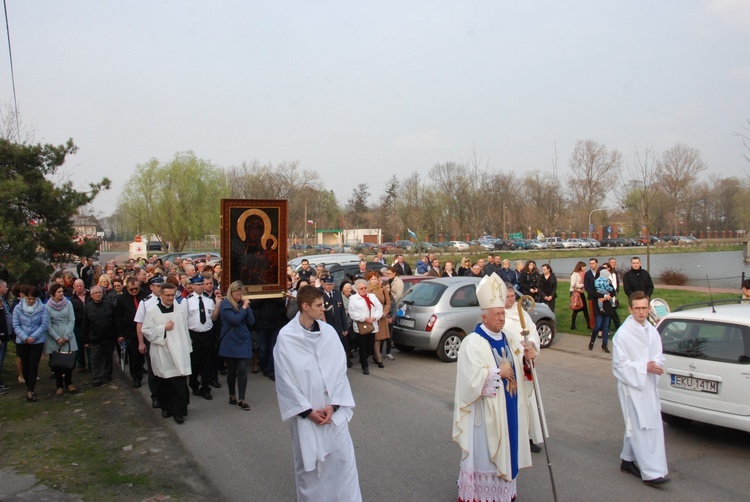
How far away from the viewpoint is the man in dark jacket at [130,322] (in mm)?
9938

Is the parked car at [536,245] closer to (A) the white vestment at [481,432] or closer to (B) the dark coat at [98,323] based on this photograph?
(B) the dark coat at [98,323]

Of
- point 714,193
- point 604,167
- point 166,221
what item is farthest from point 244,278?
point 714,193

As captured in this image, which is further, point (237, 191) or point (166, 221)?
point (237, 191)

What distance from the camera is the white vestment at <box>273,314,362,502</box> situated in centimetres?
437

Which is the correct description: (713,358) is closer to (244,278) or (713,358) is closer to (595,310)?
(595,310)

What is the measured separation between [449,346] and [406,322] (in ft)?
3.28

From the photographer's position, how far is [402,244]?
63688 mm

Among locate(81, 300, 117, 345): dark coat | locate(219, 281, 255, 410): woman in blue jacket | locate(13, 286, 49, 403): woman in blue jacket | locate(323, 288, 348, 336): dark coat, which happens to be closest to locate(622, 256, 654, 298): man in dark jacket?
locate(323, 288, 348, 336): dark coat

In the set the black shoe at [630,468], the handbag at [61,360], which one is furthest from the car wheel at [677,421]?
the handbag at [61,360]

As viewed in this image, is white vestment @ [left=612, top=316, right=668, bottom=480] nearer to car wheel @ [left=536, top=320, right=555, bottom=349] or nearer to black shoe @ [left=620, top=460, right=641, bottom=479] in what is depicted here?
black shoe @ [left=620, top=460, right=641, bottom=479]

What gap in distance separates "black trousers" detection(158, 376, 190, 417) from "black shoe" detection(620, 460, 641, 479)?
210 inches

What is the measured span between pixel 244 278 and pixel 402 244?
5277cm

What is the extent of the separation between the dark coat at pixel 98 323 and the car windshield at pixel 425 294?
5.67m

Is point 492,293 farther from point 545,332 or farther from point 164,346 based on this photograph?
point 545,332
